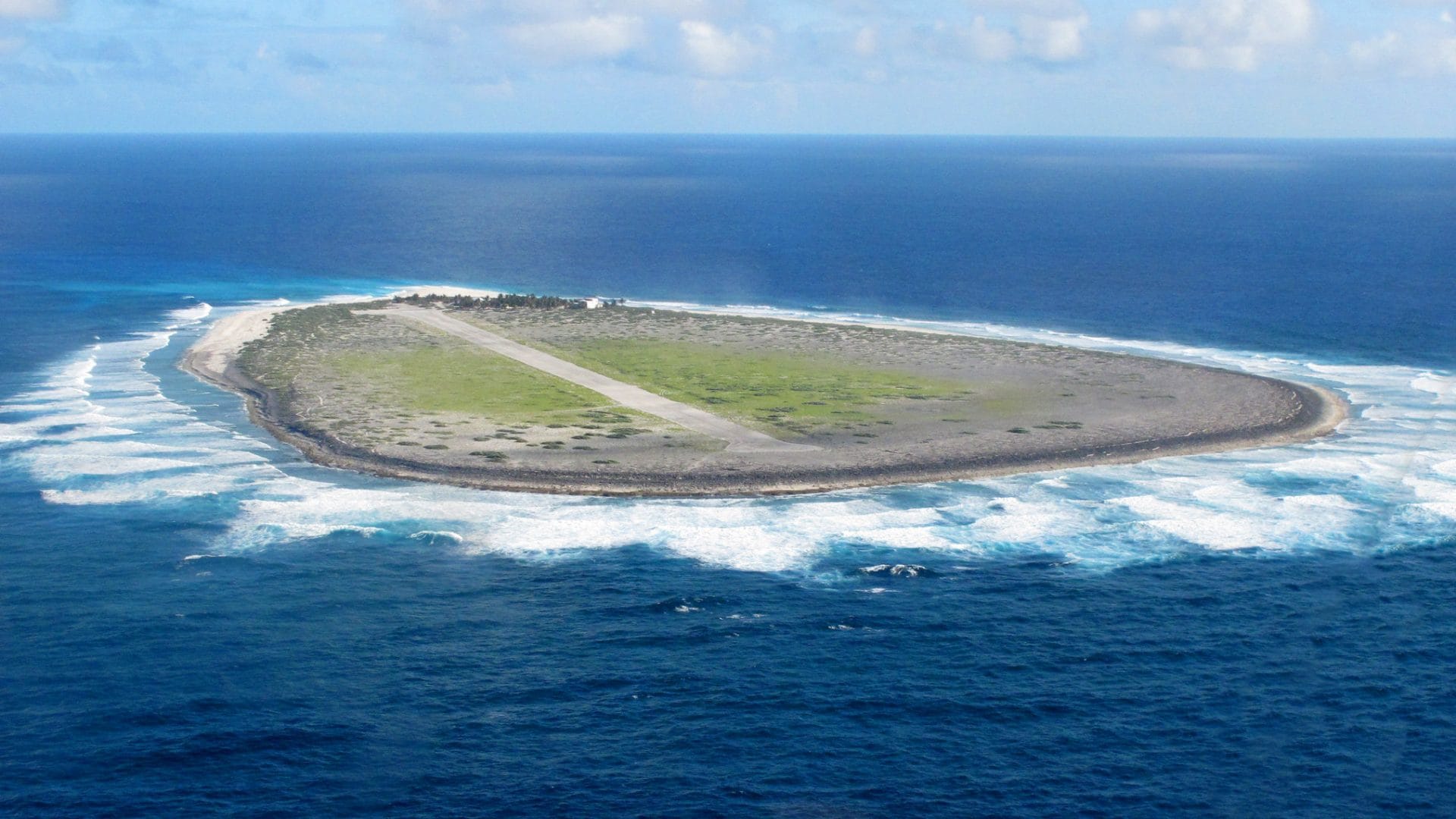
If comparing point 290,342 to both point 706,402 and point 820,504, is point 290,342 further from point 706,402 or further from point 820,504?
point 820,504

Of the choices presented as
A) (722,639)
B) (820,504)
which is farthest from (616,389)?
(722,639)

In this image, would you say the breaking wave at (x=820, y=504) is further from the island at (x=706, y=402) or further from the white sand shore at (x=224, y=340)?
the white sand shore at (x=224, y=340)

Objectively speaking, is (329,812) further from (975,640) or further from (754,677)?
(975,640)

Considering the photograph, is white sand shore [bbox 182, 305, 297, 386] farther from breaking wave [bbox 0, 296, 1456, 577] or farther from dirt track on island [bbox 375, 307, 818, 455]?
breaking wave [bbox 0, 296, 1456, 577]

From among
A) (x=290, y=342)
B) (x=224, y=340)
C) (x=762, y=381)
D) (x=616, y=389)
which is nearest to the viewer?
(x=616, y=389)

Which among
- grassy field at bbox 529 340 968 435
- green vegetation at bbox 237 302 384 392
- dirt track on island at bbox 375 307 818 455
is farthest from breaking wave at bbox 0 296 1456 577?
grassy field at bbox 529 340 968 435

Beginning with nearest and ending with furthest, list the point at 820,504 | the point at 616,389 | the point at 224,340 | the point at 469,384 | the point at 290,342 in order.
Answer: the point at 820,504
the point at 616,389
the point at 469,384
the point at 290,342
the point at 224,340
